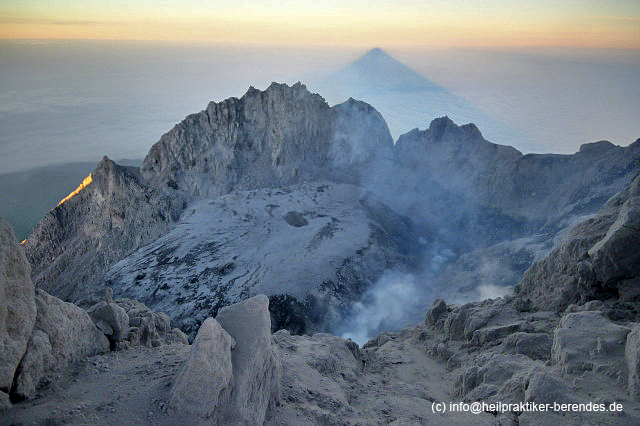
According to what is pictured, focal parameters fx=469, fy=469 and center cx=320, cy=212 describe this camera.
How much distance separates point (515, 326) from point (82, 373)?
52.1ft

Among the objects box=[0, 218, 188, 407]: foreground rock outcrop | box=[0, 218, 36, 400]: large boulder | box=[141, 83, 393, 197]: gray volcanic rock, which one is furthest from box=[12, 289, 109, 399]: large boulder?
box=[141, 83, 393, 197]: gray volcanic rock

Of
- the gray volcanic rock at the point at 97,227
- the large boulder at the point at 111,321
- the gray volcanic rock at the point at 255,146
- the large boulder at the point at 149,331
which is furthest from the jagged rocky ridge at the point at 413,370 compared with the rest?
the gray volcanic rock at the point at 255,146

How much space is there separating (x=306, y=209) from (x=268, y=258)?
1016 cm

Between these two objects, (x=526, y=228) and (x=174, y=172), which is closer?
(x=526, y=228)

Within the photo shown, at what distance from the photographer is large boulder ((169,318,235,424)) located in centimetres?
992

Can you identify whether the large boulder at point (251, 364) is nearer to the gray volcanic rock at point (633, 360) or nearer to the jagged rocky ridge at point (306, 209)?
the gray volcanic rock at point (633, 360)

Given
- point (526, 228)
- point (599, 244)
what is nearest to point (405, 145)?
point (526, 228)

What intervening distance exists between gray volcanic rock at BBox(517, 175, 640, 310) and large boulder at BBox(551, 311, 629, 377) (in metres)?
3.73

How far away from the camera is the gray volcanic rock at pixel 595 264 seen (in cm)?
1773

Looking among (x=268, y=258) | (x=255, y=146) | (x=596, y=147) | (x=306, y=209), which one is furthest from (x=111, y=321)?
(x=596, y=147)

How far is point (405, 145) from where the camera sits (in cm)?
7050

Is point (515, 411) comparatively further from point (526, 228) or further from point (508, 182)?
point (508, 182)

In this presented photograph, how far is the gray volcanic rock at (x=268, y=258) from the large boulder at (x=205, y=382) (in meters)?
24.3

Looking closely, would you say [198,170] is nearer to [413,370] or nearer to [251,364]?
[413,370]
